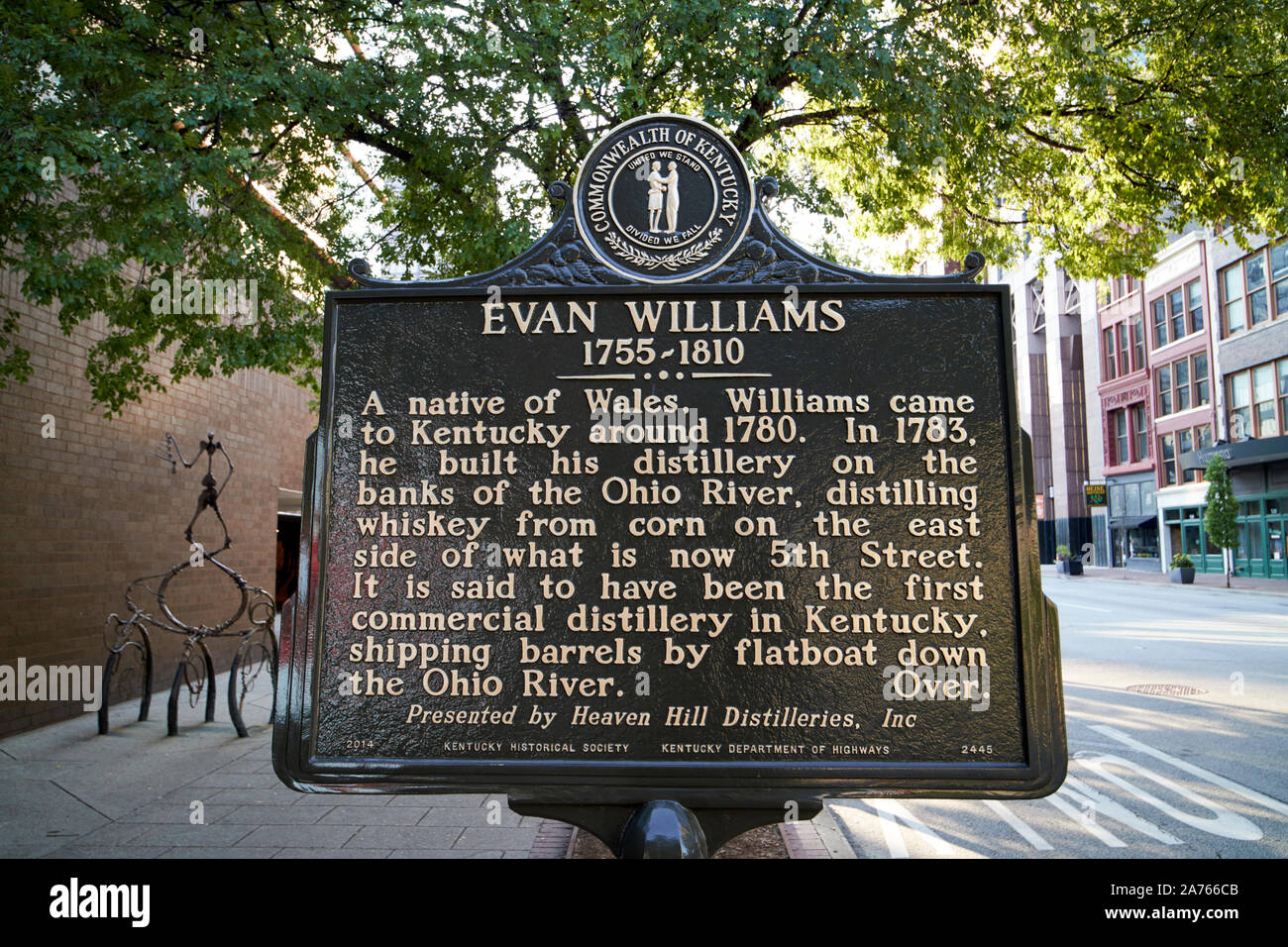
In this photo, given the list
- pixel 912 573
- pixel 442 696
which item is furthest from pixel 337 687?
pixel 912 573

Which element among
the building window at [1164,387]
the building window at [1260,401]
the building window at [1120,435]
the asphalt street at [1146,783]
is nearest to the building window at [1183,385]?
the building window at [1164,387]

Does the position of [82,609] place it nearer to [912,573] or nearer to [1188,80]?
[912,573]

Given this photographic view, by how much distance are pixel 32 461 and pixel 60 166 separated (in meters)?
4.64

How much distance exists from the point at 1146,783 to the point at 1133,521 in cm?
4030

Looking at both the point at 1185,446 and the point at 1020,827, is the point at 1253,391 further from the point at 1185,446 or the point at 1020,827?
the point at 1020,827

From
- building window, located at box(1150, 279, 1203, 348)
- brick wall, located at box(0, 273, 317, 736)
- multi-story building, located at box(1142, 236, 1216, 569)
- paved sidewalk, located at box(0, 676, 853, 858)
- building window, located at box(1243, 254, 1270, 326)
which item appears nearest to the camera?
paved sidewalk, located at box(0, 676, 853, 858)

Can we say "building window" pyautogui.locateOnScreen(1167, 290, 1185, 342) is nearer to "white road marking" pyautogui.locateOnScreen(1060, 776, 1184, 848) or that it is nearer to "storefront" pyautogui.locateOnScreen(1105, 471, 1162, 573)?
"storefront" pyautogui.locateOnScreen(1105, 471, 1162, 573)

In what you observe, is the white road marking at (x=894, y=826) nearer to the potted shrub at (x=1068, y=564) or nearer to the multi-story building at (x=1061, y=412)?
the potted shrub at (x=1068, y=564)

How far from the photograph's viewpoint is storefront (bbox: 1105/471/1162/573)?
40219 millimetres

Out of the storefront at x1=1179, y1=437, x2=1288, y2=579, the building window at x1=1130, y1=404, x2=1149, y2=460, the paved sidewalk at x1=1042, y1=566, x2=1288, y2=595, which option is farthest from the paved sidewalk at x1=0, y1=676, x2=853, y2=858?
the building window at x1=1130, y1=404, x2=1149, y2=460

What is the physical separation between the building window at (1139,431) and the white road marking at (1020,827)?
132 ft

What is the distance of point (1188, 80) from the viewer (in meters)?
7.07

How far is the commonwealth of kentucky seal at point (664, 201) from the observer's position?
3.15 metres

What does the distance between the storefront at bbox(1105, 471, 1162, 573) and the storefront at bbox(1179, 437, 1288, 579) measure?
6444 mm
